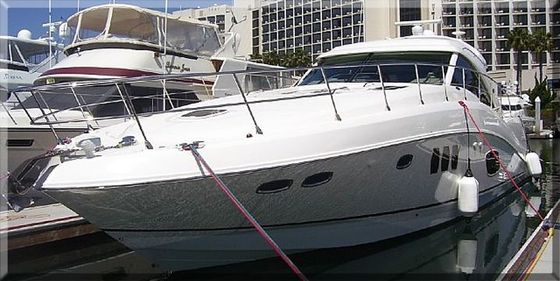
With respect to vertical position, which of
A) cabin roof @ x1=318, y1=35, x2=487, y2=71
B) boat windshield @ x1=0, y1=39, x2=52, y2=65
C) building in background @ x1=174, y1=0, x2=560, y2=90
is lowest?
cabin roof @ x1=318, y1=35, x2=487, y2=71

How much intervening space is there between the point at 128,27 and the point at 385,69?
7890mm

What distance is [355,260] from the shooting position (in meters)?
6.05

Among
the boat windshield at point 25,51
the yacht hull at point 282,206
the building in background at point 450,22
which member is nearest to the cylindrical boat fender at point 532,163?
the yacht hull at point 282,206

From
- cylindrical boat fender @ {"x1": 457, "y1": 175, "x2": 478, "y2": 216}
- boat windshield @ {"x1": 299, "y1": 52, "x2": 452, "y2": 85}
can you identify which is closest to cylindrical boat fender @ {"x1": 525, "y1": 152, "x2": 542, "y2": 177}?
boat windshield @ {"x1": 299, "y1": 52, "x2": 452, "y2": 85}

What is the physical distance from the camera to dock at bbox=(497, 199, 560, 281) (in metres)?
4.45

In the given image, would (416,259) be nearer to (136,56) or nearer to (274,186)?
(274,186)

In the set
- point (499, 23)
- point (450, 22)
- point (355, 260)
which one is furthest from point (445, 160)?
point (499, 23)

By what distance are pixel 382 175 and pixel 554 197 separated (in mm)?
7366

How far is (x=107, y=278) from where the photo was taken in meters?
6.38

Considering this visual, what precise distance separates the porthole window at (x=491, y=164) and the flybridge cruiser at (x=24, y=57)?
1167cm

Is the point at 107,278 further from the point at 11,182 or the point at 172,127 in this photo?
the point at 172,127

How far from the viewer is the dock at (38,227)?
6684 millimetres

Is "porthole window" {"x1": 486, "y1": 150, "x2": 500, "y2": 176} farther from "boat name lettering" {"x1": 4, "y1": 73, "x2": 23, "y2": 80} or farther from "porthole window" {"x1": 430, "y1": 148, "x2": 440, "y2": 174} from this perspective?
"boat name lettering" {"x1": 4, "y1": 73, "x2": 23, "y2": 80}

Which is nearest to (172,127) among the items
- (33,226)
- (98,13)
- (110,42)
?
(33,226)
